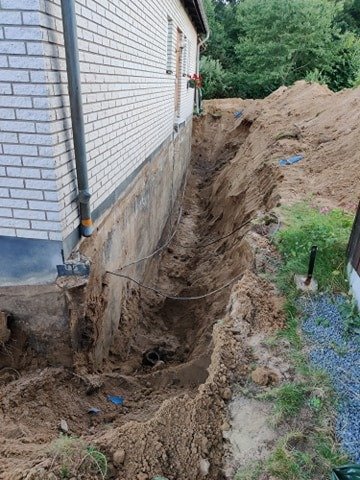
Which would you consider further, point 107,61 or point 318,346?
point 107,61

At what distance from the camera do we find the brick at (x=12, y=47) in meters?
2.57

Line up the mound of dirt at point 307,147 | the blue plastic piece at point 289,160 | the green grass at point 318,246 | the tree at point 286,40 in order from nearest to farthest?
the green grass at point 318,246 < the mound of dirt at point 307,147 < the blue plastic piece at point 289,160 < the tree at point 286,40

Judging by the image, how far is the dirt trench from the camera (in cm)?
235

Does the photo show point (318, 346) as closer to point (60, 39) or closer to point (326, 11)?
point (60, 39)

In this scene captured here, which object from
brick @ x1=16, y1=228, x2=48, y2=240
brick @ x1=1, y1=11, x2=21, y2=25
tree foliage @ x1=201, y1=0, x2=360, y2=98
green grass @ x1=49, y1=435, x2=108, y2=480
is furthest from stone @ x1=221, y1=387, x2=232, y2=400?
tree foliage @ x1=201, y1=0, x2=360, y2=98

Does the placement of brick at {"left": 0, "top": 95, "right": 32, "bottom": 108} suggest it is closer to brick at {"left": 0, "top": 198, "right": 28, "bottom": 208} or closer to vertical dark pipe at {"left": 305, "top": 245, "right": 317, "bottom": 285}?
brick at {"left": 0, "top": 198, "right": 28, "bottom": 208}

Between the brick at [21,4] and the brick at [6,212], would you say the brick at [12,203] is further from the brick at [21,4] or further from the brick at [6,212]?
the brick at [21,4]

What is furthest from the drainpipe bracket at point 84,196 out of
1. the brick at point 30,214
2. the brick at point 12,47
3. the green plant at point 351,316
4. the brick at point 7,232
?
the green plant at point 351,316

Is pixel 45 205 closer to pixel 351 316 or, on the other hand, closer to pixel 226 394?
pixel 226 394

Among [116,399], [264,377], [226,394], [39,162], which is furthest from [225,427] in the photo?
[39,162]

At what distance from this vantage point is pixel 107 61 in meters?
3.89

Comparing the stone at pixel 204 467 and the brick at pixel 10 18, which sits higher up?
the brick at pixel 10 18

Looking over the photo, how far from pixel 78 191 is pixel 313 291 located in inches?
97.4

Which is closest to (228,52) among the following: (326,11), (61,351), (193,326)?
(326,11)
